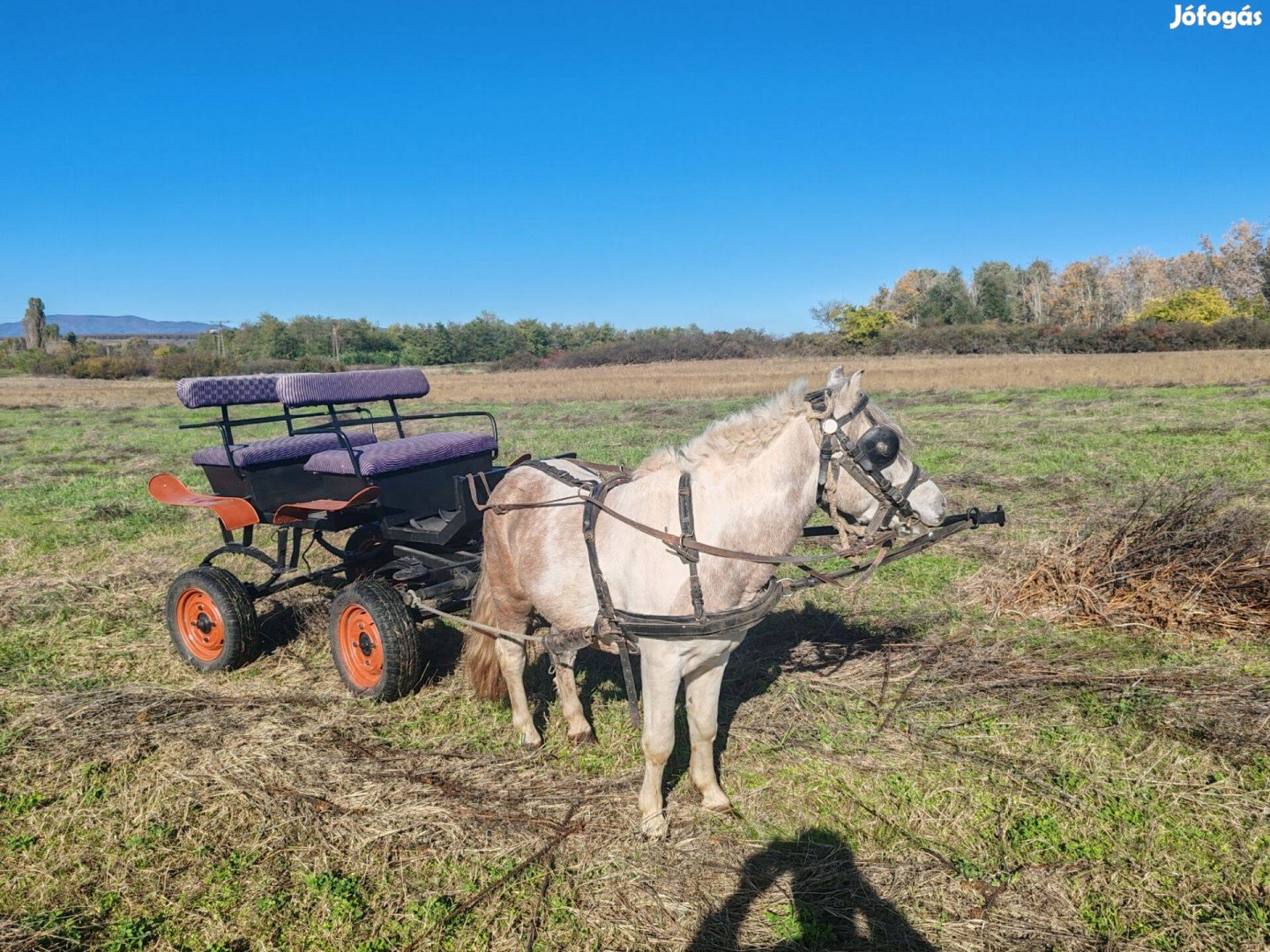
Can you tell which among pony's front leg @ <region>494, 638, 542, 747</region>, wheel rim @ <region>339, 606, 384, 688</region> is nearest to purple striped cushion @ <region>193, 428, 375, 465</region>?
wheel rim @ <region>339, 606, 384, 688</region>

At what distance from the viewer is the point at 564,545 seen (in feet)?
13.8

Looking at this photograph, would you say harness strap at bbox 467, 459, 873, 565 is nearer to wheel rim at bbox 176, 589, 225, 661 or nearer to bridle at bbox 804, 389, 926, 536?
bridle at bbox 804, 389, 926, 536

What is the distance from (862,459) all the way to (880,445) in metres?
0.11

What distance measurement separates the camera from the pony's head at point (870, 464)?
127 inches

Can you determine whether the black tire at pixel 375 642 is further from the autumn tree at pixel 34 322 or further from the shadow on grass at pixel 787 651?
the autumn tree at pixel 34 322

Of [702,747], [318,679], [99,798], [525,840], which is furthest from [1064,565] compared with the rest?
[99,798]

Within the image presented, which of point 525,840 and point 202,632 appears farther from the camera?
point 202,632

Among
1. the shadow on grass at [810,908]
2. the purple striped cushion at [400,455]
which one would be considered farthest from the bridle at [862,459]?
the purple striped cushion at [400,455]

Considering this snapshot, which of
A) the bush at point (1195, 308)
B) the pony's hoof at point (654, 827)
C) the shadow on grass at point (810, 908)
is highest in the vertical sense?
the bush at point (1195, 308)

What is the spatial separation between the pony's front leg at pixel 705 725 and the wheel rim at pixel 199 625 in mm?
4105

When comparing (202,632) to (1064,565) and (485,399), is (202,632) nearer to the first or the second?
(1064,565)

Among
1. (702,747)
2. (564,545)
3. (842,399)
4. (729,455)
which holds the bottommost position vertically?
(702,747)

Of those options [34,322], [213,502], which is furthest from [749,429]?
[34,322]

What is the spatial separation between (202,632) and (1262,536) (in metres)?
8.77
